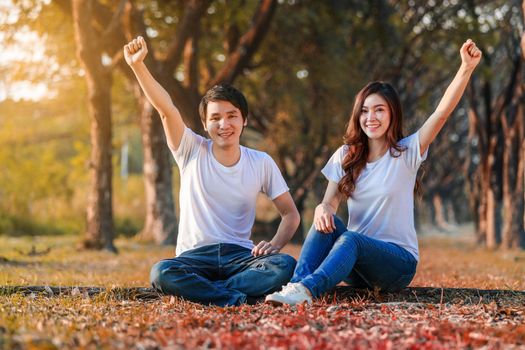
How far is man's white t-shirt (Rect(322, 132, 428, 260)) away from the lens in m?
5.43

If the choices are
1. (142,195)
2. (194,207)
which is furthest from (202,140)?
(142,195)

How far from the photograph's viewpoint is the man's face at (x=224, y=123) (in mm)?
5570

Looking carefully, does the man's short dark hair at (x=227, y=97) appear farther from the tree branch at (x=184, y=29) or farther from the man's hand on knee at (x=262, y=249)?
the tree branch at (x=184, y=29)

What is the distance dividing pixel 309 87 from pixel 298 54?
4.14ft

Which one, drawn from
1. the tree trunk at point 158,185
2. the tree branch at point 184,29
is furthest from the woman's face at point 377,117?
the tree trunk at point 158,185

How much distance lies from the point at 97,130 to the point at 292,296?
8322mm

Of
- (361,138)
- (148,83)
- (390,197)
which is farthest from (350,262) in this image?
(148,83)

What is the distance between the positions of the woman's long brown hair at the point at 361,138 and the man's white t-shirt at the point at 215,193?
0.56 meters

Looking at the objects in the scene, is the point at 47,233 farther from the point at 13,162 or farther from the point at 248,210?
the point at 248,210

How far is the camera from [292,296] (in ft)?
15.4

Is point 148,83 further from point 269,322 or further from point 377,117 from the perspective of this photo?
point 269,322

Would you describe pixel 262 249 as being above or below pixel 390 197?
below

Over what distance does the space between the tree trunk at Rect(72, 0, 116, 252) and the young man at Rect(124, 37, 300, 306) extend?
682cm

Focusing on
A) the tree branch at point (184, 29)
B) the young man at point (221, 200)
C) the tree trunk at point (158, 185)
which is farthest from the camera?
the tree trunk at point (158, 185)
